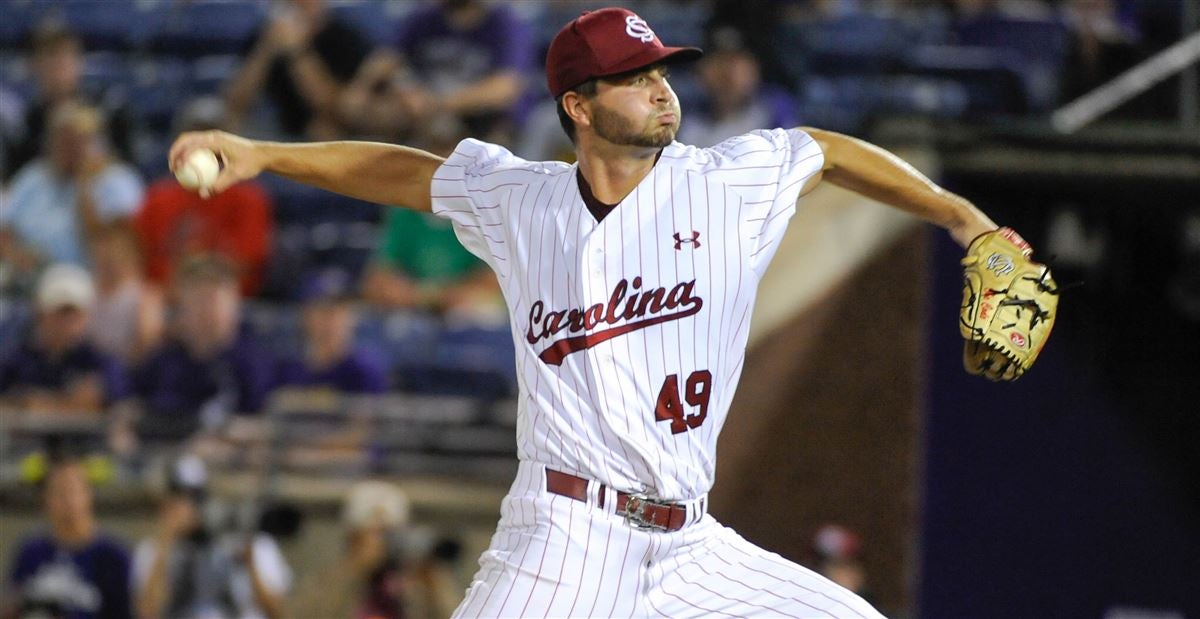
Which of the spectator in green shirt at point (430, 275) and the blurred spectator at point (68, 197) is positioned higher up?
the blurred spectator at point (68, 197)

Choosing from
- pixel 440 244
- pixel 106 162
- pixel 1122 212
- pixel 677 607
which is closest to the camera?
pixel 677 607

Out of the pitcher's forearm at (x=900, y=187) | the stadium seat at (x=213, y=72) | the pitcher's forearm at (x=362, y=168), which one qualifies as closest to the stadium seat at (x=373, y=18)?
the stadium seat at (x=213, y=72)

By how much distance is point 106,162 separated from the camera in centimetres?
805

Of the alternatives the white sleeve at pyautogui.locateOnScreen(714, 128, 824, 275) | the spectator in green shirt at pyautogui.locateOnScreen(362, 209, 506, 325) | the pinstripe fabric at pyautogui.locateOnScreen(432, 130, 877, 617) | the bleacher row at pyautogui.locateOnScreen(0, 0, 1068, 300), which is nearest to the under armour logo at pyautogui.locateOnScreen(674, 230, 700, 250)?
the pinstripe fabric at pyautogui.locateOnScreen(432, 130, 877, 617)

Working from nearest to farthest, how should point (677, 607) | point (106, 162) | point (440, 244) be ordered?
point (677, 607)
point (440, 244)
point (106, 162)

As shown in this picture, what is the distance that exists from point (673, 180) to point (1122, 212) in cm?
322

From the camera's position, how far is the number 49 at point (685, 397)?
11.4 ft

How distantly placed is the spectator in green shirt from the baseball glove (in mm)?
3795

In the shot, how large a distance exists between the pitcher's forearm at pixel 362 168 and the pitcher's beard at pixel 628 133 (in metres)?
0.43

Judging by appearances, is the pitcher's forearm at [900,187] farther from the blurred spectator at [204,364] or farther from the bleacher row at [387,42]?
the blurred spectator at [204,364]

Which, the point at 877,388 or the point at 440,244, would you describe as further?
the point at 440,244

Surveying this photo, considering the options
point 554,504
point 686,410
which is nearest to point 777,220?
point 686,410

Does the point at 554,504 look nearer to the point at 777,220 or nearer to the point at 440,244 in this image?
the point at 777,220

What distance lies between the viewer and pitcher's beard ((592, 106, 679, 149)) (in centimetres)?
351
